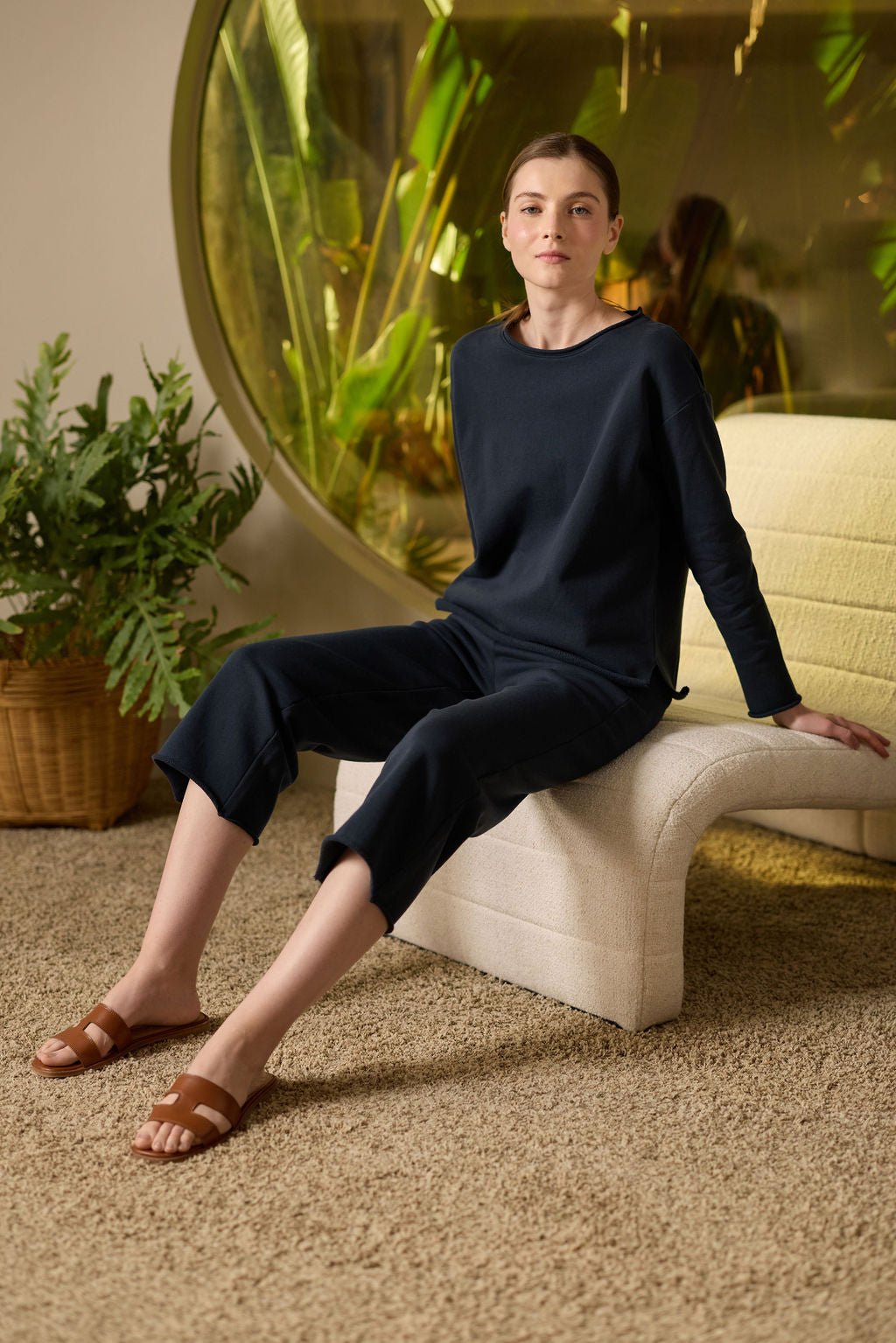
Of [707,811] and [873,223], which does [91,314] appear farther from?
[707,811]

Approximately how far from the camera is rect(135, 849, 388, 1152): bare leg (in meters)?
1.36

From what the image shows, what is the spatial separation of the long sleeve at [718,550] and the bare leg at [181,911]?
2.02ft

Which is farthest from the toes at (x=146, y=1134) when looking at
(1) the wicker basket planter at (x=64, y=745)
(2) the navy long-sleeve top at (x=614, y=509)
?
(1) the wicker basket planter at (x=64, y=745)

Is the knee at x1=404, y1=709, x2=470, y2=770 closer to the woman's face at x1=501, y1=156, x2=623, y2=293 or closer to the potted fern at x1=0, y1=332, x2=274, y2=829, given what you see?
the woman's face at x1=501, y1=156, x2=623, y2=293

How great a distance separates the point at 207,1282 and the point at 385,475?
1.79m

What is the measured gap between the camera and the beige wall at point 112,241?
2.60 metres

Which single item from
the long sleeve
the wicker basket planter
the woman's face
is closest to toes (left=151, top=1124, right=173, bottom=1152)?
the long sleeve

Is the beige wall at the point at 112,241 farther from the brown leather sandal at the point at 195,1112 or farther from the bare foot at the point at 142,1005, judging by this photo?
the brown leather sandal at the point at 195,1112

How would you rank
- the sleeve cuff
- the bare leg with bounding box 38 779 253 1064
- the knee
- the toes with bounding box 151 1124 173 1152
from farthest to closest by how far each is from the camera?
the sleeve cuff
the bare leg with bounding box 38 779 253 1064
the knee
the toes with bounding box 151 1124 173 1152

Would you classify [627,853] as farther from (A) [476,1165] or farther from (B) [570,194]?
(B) [570,194]

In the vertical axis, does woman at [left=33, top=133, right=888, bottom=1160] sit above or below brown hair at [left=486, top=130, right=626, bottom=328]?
below

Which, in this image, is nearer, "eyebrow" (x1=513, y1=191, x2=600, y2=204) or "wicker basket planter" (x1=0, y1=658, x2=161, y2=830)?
"eyebrow" (x1=513, y1=191, x2=600, y2=204)

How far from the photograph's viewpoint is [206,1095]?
1339 mm

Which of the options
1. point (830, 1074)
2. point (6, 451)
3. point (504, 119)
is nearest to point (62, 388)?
point (6, 451)
